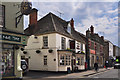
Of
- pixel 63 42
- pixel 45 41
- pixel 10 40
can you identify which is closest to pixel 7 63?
pixel 10 40

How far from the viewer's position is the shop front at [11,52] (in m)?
12.0

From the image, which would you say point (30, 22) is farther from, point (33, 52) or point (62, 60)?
point (62, 60)

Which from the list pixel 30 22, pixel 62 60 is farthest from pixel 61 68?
pixel 30 22

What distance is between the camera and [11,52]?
42.4 ft

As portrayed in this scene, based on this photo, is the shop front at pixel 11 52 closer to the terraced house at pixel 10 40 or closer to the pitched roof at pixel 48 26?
the terraced house at pixel 10 40

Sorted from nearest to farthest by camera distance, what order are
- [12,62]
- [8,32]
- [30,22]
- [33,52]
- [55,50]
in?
[8,32]
[12,62]
[55,50]
[33,52]
[30,22]

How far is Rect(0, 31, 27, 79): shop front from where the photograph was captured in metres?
12.0

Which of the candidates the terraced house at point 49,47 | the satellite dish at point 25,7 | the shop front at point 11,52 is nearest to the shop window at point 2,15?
the shop front at point 11,52

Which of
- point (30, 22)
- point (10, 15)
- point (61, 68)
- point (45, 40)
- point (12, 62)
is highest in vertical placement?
point (30, 22)

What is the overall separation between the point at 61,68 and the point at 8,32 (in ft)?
38.4

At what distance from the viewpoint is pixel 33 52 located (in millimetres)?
23531

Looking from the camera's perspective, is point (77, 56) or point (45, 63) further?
point (77, 56)

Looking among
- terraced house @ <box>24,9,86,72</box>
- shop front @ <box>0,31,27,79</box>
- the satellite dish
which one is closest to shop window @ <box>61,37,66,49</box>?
terraced house @ <box>24,9,86,72</box>

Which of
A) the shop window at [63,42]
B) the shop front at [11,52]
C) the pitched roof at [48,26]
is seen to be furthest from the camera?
the shop window at [63,42]
